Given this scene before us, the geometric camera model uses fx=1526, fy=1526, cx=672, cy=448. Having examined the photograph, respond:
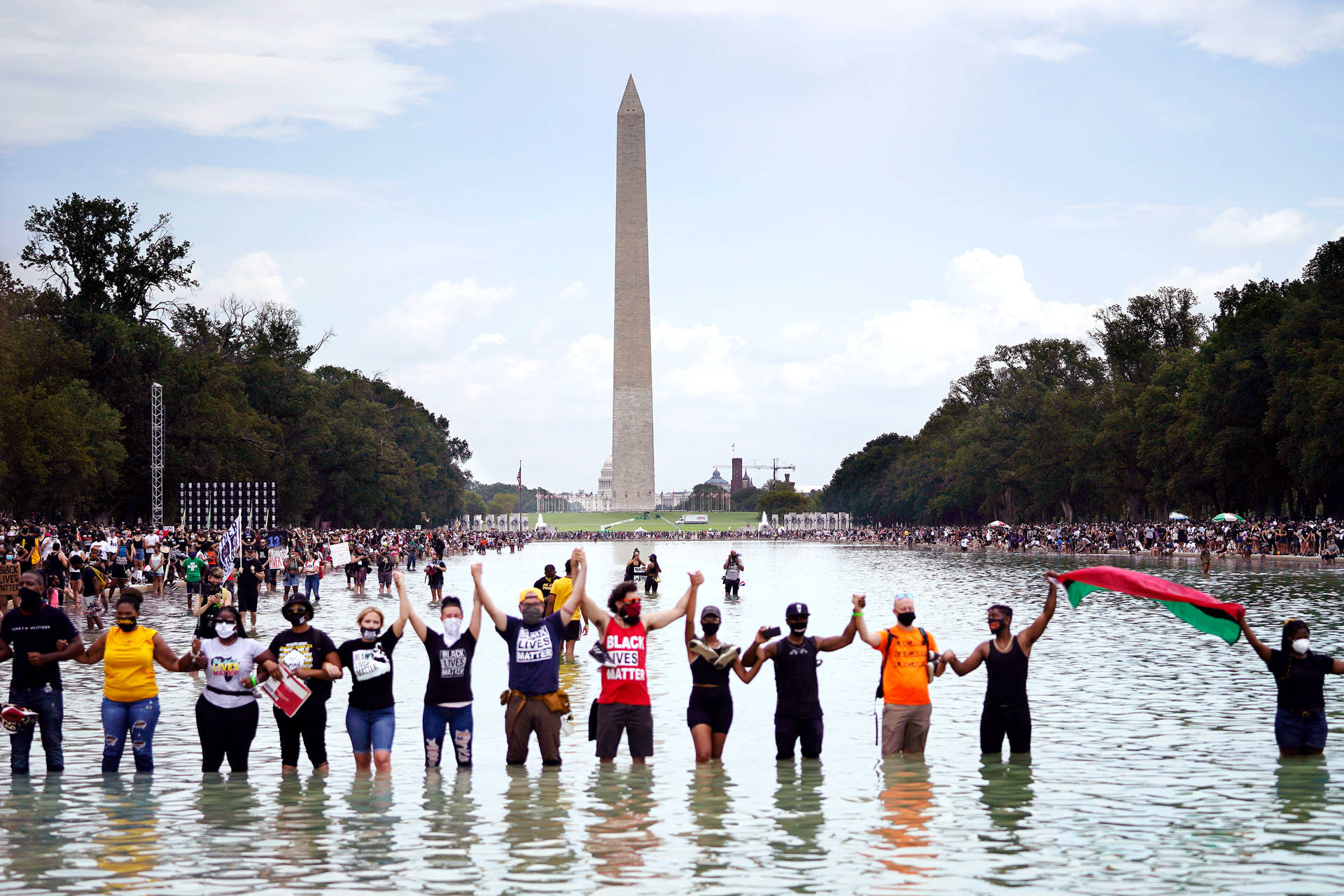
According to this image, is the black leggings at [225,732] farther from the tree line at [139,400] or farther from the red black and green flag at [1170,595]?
the tree line at [139,400]

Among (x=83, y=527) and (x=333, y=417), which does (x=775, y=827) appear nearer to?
(x=83, y=527)

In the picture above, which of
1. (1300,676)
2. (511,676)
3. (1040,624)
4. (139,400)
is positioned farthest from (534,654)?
(139,400)

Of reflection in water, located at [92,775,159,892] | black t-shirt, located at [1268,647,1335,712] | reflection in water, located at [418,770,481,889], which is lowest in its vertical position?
reflection in water, located at [418,770,481,889]

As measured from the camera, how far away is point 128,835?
966cm

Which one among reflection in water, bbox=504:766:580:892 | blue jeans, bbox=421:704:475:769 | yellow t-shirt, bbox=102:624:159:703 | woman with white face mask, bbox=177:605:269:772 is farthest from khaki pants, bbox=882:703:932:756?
yellow t-shirt, bbox=102:624:159:703

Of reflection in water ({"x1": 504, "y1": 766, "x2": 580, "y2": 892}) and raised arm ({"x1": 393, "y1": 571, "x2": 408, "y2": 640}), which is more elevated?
raised arm ({"x1": 393, "y1": 571, "x2": 408, "y2": 640})

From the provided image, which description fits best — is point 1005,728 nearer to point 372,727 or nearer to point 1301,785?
point 1301,785

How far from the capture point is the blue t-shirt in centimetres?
1113

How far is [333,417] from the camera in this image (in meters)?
97.5

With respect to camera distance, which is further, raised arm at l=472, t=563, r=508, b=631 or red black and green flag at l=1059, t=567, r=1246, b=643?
red black and green flag at l=1059, t=567, r=1246, b=643

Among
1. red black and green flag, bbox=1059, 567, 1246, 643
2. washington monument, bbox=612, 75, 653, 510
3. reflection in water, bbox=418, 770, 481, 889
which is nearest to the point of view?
reflection in water, bbox=418, 770, 481, 889

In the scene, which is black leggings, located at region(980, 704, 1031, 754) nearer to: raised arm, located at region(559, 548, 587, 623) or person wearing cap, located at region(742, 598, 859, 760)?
person wearing cap, located at region(742, 598, 859, 760)

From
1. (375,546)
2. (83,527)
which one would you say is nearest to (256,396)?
(375,546)

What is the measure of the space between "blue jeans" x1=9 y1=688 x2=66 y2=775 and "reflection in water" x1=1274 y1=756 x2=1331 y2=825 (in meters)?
8.99
